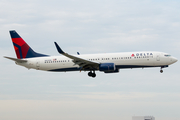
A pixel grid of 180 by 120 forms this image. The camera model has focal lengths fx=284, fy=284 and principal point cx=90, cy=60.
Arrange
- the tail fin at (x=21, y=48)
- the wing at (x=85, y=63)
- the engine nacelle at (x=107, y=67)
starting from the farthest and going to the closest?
the tail fin at (x=21, y=48), the engine nacelle at (x=107, y=67), the wing at (x=85, y=63)

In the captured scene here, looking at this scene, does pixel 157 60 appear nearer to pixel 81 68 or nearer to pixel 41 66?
pixel 81 68

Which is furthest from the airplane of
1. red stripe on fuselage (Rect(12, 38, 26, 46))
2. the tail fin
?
red stripe on fuselage (Rect(12, 38, 26, 46))

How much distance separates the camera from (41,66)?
2095 inches

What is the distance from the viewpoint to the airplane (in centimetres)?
4800

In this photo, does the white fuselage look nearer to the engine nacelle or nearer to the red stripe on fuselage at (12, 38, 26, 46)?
the engine nacelle

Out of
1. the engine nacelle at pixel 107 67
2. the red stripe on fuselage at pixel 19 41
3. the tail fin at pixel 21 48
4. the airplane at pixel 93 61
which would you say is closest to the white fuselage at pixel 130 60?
the airplane at pixel 93 61

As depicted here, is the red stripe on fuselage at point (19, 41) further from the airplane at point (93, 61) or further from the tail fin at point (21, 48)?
the airplane at point (93, 61)

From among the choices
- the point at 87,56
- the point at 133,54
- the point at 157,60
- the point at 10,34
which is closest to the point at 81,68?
the point at 87,56

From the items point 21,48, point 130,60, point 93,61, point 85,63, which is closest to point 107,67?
point 93,61

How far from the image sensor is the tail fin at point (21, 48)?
55.3 meters

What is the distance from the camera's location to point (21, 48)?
56.2m

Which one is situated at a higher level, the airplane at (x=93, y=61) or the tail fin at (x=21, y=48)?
the tail fin at (x=21, y=48)

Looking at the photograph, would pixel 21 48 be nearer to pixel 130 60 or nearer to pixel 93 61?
pixel 93 61

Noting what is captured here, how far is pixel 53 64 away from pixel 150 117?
58.7 meters
